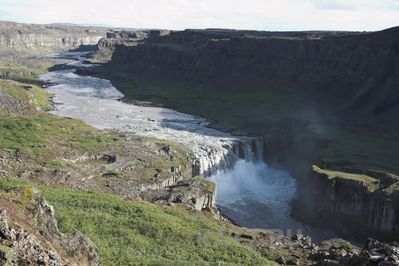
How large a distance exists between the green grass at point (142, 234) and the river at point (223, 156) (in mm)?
24161

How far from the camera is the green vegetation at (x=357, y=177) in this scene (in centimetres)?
6338

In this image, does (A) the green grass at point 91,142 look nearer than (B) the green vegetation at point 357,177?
No

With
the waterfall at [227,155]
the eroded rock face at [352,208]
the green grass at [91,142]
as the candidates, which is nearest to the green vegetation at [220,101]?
the waterfall at [227,155]

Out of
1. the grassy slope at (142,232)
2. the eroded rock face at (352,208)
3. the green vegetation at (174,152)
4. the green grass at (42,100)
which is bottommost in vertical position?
the eroded rock face at (352,208)

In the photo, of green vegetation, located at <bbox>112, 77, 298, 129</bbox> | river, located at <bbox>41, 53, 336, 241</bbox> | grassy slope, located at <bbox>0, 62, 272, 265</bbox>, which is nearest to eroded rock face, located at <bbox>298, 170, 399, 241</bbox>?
river, located at <bbox>41, 53, 336, 241</bbox>

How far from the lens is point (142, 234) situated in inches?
1321

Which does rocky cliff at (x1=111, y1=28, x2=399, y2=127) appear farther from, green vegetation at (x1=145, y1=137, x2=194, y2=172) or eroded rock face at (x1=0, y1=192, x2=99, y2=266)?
eroded rock face at (x1=0, y1=192, x2=99, y2=266)

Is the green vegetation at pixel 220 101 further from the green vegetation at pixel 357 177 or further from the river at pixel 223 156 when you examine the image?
the green vegetation at pixel 357 177

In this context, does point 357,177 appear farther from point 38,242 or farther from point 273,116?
point 38,242

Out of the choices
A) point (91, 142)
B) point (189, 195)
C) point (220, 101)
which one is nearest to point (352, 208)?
point (189, 195)

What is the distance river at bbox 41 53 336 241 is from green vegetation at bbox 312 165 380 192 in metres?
6.28

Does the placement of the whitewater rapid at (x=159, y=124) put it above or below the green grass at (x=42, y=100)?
below

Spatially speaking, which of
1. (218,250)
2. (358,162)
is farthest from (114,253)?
(358,162)

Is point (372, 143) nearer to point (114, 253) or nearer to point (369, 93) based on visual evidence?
point (369, 93)
